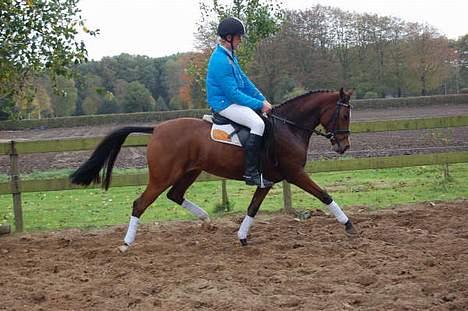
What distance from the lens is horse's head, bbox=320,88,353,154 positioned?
7336 millimetres

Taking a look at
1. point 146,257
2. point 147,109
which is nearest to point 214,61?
point 146,257

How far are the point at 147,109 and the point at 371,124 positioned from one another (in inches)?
2501

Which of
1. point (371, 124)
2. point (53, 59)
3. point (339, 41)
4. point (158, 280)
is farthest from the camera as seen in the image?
point (339, 41)

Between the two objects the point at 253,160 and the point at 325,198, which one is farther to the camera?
the point at 325,198

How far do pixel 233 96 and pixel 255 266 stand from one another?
6.82ft

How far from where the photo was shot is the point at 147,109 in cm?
7125

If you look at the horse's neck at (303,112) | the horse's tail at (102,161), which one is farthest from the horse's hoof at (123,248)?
the horse's neck at (303,112)

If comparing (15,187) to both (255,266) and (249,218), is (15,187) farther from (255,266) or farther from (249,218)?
(255,266)

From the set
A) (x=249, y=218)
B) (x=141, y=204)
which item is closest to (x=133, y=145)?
(x=141, y=204)

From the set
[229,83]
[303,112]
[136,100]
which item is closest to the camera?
[229,83]

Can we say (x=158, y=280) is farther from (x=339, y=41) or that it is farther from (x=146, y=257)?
(x=339, y=41)

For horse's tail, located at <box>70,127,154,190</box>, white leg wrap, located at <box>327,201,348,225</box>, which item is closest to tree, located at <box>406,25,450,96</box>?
white leg wrap, located at <box>327,201,348,225</box>

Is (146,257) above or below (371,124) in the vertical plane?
below

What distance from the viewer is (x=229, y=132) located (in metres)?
7.09
